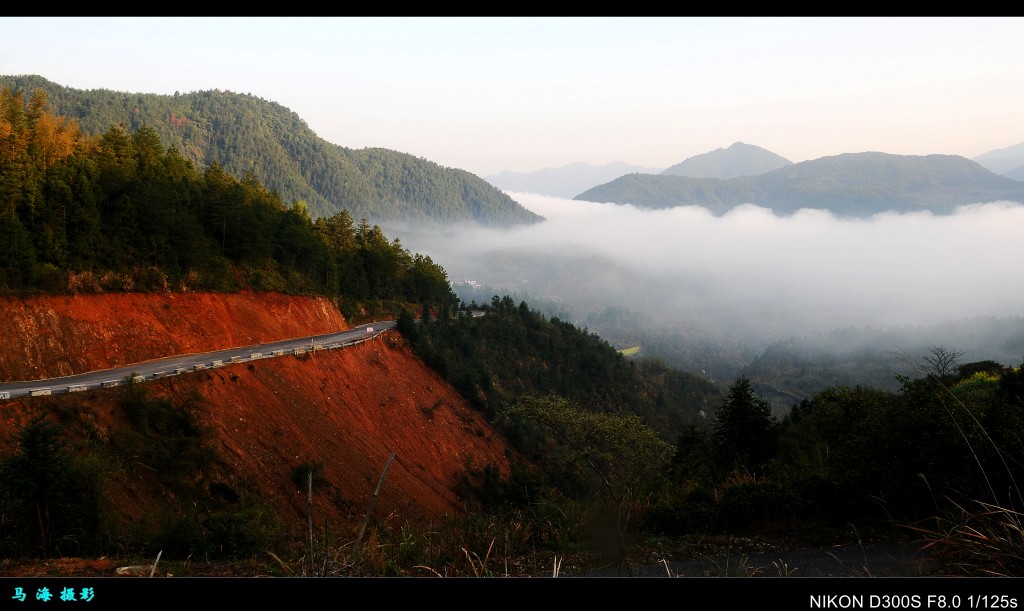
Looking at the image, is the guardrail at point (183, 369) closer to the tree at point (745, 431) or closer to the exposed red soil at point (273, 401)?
the exposed red soil at point (273, 401)

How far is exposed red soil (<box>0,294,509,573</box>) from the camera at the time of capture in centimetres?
2209

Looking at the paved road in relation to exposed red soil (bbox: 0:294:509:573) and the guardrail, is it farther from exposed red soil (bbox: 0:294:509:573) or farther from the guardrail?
exposed red soil (bbox: 0:294:509:573)

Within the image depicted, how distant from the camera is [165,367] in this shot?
85.0 feet

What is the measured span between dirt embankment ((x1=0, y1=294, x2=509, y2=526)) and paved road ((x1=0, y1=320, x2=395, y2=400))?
518 mm

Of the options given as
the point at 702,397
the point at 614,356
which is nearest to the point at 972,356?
the point at 702,397

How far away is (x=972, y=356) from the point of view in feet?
508

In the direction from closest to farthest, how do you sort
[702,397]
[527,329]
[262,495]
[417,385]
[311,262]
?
[262,495], [417,385], [311,262], [527,329], [702,397]

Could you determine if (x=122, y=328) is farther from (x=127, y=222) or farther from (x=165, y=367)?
(x=127, y=222)

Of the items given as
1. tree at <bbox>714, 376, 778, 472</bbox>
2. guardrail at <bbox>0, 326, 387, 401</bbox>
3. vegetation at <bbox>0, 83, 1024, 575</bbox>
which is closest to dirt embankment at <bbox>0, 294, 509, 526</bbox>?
guardrail at <bbox>0, 326, 387, 401</bbox>

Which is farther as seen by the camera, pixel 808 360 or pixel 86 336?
pixel 808 360

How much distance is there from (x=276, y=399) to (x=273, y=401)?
0.30 m

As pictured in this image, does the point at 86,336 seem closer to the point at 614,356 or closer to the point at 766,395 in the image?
the point at 614,356

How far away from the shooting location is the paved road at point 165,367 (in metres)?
20.5
